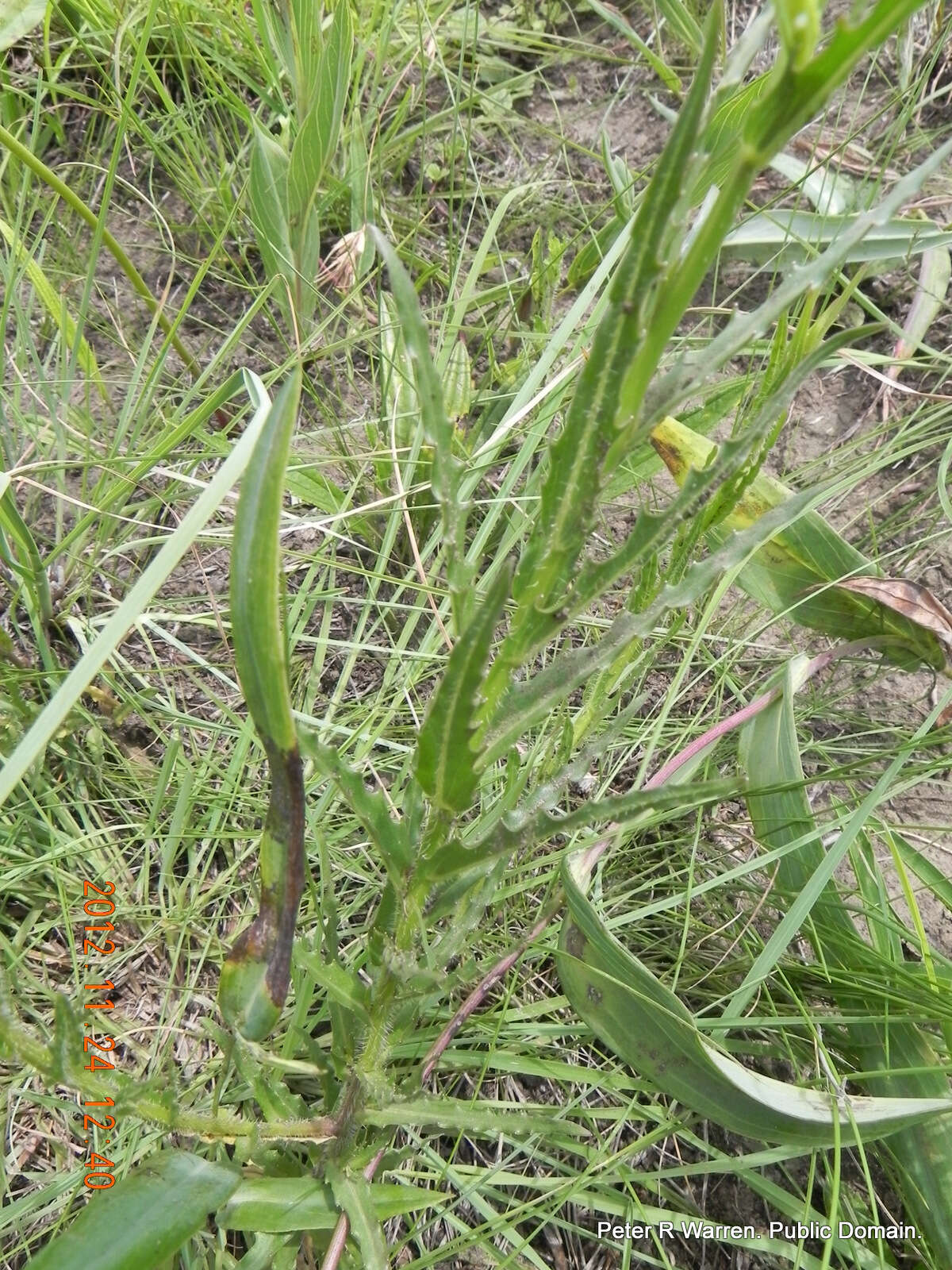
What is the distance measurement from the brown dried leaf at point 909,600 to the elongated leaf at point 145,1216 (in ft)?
3.32

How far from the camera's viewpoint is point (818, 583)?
1.24 metres

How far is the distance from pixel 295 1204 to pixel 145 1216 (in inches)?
7.2

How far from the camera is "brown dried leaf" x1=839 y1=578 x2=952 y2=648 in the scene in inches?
47.5

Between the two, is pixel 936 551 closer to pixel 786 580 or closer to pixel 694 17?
pixel 786 580

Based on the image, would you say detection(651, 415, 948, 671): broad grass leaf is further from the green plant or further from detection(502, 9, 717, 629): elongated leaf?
detection(502, 9, 717, 629): elongated leaf

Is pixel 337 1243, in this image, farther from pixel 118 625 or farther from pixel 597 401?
pixel 597 401

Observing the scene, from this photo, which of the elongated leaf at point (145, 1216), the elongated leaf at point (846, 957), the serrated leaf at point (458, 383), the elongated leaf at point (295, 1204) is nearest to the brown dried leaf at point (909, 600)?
the elongated leaf at point (846, 957)

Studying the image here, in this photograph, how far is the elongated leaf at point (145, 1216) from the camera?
1.87 ft

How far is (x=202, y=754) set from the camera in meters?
1.18

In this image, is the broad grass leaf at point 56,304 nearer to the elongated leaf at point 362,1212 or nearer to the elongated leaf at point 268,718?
the elongated leaf at point 268,718

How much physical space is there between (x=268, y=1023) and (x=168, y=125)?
5.13 ft

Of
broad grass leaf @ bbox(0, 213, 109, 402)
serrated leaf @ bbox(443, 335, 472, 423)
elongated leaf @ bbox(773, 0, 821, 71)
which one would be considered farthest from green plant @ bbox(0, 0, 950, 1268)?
broad grass leaf @ bbox(0, 213, 109, 402)

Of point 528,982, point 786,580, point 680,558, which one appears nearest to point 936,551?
point 786,580
